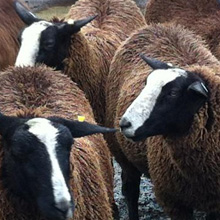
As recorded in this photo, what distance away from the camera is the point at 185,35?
5.89m

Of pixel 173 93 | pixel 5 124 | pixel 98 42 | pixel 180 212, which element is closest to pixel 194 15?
pixel 98 42

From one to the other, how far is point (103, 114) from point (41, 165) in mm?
3058

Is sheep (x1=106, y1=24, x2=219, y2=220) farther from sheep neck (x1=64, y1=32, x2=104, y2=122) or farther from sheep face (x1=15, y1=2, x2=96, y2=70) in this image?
sheep face (x1=15, y1=2, x2=96, y2=70)

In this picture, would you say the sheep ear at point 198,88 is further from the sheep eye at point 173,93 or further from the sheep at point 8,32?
the sheep at point 8,32

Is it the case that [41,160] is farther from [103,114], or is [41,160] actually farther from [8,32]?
[8,32]

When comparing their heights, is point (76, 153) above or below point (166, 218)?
above

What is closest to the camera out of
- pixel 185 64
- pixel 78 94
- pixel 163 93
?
pixel 163 93

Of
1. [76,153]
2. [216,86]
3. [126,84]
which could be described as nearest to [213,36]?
[126,84]

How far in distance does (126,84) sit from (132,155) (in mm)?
662

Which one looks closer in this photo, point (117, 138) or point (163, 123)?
point (163, 123)

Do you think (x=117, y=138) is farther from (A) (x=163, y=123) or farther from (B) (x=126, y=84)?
(A) (x=163, y=123)

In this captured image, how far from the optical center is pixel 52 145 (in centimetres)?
355

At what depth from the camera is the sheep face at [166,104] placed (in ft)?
14.7

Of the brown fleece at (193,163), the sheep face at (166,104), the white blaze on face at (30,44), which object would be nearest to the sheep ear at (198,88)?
the sheep face at (166,104)
